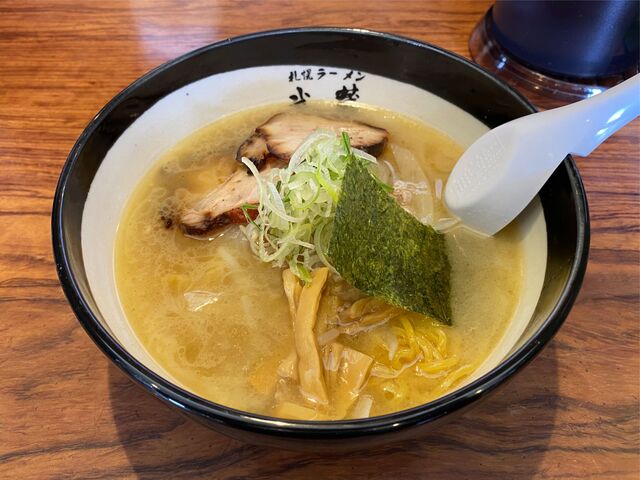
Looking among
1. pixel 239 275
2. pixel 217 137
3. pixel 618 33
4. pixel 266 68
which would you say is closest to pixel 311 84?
pixel 266 68

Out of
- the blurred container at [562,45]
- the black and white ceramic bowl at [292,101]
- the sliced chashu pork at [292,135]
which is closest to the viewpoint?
the black and white ceramic bowl at [292,101]

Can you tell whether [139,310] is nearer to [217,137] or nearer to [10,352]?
[10,352]

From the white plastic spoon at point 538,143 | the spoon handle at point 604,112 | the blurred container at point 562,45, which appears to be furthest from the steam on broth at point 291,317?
the blurred container at point 562,45

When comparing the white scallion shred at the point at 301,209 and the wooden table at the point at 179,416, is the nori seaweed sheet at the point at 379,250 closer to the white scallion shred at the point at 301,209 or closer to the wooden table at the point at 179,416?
the white scallion shred at the point at 301,209

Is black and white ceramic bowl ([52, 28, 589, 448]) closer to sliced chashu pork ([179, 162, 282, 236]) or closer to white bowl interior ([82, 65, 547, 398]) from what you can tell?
white bowl interior ([82, 65, 547, 398])

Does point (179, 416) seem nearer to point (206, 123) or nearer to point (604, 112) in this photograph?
point (206, 123)

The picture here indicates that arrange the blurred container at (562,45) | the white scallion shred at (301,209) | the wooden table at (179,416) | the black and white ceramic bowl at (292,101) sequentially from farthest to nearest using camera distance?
the blurred container at (562,45) < the white scallion shred at (301,209) < the wooden table at (179,416) < the black and white ceramic bowl at (292,101)

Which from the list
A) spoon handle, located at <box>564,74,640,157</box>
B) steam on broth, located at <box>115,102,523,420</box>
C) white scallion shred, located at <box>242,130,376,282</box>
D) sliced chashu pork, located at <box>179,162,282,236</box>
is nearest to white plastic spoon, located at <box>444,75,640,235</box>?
spoon handle, located at <box>564,74,640,157</box>
